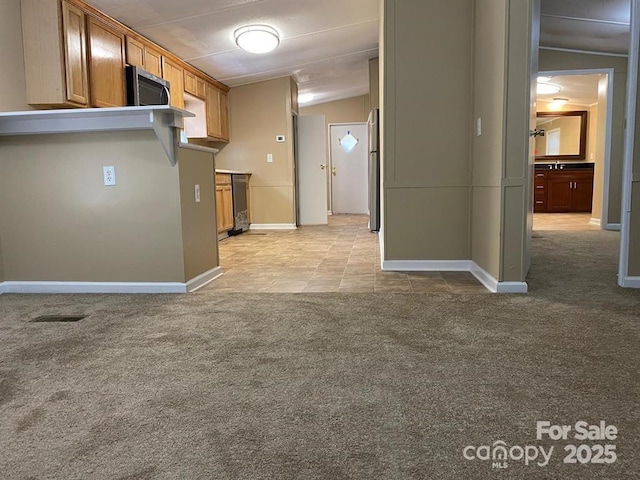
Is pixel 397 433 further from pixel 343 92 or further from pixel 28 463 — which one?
pixel 343 92

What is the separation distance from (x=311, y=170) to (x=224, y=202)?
1.98 m

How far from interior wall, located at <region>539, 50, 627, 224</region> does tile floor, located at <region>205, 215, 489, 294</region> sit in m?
3.34

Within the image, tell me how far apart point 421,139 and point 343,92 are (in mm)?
6018

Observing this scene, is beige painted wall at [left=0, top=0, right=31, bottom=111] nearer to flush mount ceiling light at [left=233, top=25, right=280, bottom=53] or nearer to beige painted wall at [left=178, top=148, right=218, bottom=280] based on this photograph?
beige painted wall at [left=178, top=148, right=218, bottom=280]

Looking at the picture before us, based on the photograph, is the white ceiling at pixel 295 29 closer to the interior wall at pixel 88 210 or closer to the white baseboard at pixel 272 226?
the interior wall at pixel 88 210

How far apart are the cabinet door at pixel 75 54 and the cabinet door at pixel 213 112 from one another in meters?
2.61

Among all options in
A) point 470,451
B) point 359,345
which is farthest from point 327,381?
point 470,451

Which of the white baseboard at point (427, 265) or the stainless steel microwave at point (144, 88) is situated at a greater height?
the stainless steel microwave at point (144, 88)

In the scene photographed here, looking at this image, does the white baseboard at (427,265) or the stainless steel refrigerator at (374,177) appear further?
the stainless steel refrigerator at (374,177)

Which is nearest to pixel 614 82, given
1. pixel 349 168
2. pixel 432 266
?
pixel 432 266

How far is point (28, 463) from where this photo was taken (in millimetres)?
1182

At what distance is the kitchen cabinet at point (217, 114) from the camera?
6427mm

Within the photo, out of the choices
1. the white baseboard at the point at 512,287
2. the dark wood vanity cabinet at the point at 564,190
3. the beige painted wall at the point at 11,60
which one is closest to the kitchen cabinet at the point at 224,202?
the beige painted wall at the point at 11,60

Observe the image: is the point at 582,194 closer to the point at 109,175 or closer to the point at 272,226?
the point at 272,226
